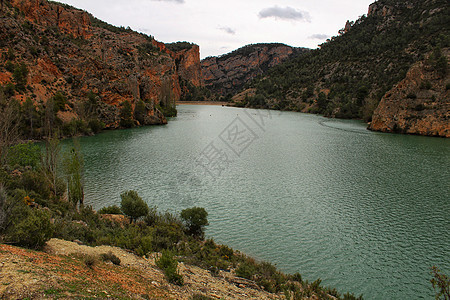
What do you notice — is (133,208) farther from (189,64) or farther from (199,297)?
(189,64)

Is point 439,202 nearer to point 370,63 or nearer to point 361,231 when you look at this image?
point 361,231

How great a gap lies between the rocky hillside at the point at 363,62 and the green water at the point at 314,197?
36.0m

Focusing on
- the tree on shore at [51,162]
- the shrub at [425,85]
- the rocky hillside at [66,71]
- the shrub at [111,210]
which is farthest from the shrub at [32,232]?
the shrub at [425,85]

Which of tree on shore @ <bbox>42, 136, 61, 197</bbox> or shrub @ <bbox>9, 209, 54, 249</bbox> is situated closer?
shrub @ <bbox>9, 209, 54, 249</bbox>

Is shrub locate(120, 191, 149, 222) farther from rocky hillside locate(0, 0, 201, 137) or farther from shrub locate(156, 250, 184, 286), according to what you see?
rocky hillside locate(0, 0, 201, 137)

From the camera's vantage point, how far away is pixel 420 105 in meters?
46.5

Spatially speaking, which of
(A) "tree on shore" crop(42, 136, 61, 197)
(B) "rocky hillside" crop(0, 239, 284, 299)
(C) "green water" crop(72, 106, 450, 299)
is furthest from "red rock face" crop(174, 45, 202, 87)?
(B) "rocky hillside" crop(0, 239, 284, 299)

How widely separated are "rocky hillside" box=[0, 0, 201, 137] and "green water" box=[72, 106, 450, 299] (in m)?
9.20

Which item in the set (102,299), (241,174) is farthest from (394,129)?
(102,299)

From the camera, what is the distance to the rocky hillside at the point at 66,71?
38.1m

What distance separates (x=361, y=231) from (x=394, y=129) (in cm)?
4204

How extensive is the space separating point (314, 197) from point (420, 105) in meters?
39.5

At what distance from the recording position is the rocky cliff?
146 feet

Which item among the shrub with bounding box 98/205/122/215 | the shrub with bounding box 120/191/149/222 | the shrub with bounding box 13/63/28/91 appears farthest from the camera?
the shrub with bounding box 13/63/28/91
